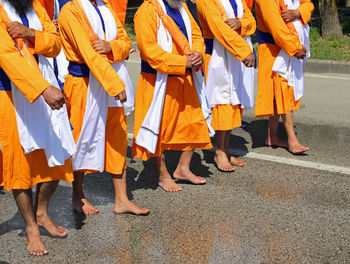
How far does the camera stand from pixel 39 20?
4.05 m

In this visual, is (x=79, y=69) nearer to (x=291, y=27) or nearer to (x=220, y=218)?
(x=220, y=218)

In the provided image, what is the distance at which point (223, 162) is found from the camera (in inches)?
A: 229

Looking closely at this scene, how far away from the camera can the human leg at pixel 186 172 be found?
545 cm

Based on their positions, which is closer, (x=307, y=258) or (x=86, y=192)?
(x=307, y=258)

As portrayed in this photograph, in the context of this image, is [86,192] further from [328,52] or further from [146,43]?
[328,52]

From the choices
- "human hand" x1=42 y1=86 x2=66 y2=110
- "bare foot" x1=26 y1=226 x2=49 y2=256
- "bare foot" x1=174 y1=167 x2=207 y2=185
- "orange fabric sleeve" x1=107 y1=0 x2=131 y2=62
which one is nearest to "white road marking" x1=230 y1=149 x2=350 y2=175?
"bare foot" x1=174 y1=167 x2=207 y2=185

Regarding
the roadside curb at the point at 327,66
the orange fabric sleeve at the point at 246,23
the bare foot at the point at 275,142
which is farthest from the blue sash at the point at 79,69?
the roadside curb at the point at 327,66

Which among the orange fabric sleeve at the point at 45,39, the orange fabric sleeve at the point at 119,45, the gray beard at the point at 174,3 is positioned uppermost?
the gray beard at the point at 174,3

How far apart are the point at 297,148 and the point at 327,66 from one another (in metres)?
5.16

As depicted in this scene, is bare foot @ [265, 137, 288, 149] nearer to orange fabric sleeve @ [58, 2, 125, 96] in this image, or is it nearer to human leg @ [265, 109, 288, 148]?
human leg @ [265, 109, 288, 148]

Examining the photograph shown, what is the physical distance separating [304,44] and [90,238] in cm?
311

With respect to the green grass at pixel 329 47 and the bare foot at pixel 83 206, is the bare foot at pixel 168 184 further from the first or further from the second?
the green grass at pixel 329 47

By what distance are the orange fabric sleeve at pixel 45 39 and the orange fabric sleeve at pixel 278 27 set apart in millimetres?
2520

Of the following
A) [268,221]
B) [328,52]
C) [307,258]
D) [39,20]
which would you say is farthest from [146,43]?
[328,52]
